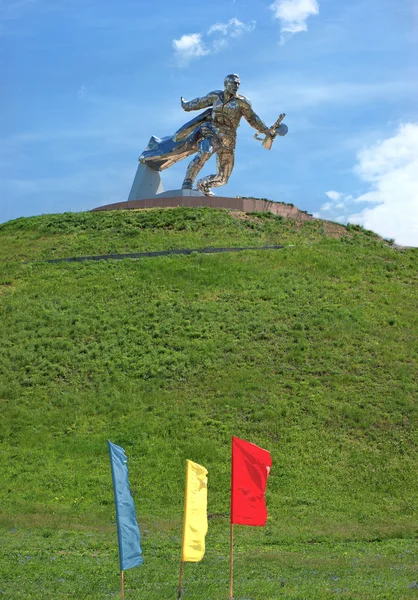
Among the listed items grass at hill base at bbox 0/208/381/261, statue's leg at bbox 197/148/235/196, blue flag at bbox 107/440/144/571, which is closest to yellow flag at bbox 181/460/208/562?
blue flag at bbox 107/440/144/571

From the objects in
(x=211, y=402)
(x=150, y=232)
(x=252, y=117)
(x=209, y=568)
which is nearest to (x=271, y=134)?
(x=252, y=117)

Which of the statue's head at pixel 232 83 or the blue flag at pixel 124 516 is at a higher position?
the statue's head at pixel 232 83

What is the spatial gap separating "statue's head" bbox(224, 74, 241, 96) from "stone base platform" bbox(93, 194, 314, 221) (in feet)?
15.2

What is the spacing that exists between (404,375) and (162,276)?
9.97 m

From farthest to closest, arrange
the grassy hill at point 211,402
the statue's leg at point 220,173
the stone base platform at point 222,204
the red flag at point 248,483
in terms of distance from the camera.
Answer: the stone base platform at point 222,204 < the statue's leg at point 220,173 < the grassy hill at point 211,402 < the red flag at point 248,483

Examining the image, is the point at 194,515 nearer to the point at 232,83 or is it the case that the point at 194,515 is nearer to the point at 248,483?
the point at 248,483

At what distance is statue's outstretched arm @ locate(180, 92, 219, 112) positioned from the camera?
115 feet

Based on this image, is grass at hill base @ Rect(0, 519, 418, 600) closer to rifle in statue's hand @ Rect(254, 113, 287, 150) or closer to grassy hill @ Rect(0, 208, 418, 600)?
grassy hill @ Rect(0, 208, 418, 600)

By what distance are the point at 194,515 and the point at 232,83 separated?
87.5 feet

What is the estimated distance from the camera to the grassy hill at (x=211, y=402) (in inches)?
505

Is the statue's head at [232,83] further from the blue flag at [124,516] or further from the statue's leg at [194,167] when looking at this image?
the blue flag at [124,516]

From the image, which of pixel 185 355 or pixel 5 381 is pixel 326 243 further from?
pixel 5 381

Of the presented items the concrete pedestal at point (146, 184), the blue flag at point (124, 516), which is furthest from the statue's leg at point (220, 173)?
the blue flag at point (124, 516)

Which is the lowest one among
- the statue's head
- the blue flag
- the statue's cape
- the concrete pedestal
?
the blue flag
